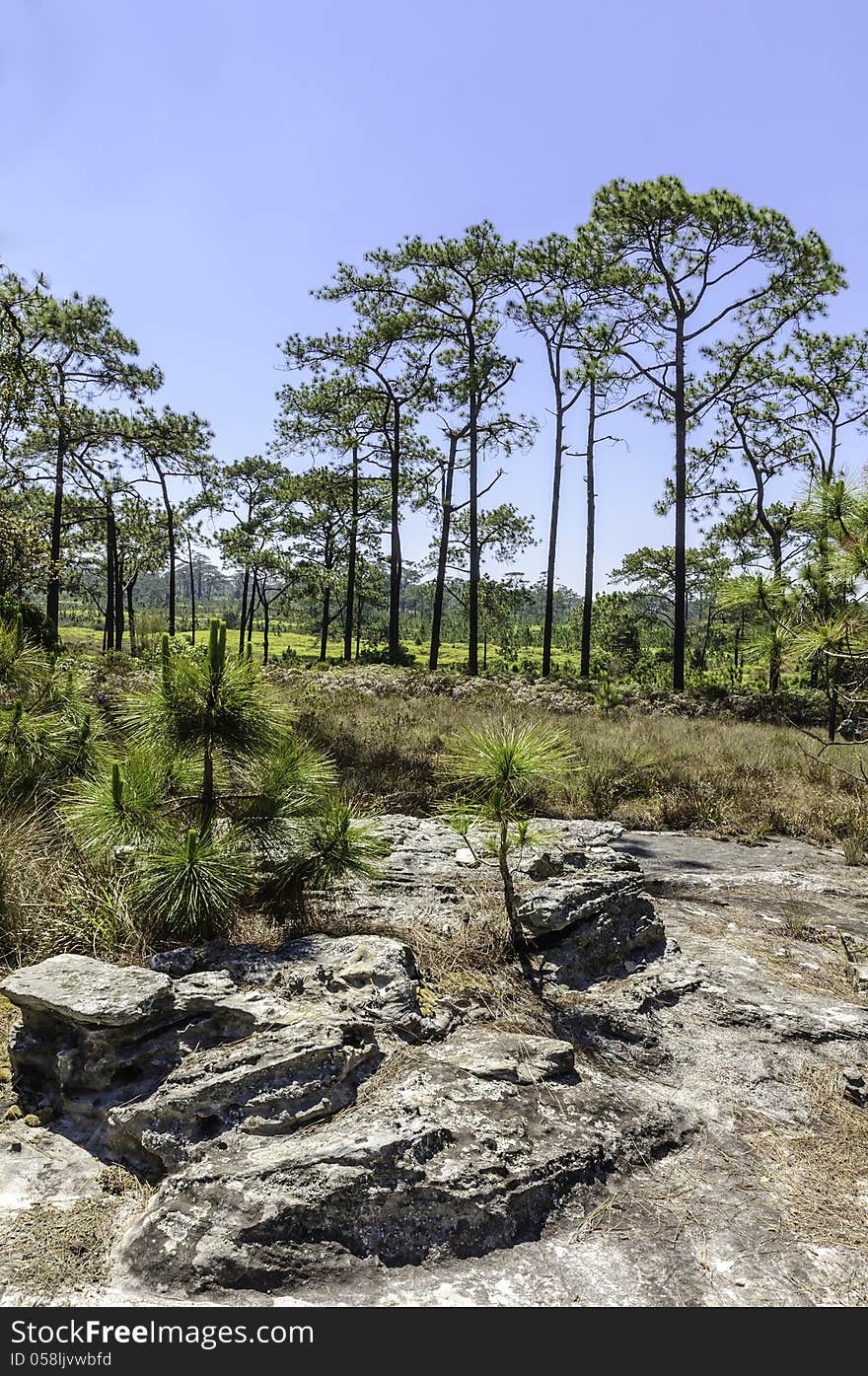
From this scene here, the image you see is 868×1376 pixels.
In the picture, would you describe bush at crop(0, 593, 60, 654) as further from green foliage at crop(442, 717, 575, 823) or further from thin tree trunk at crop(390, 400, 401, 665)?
thin tree trunk at crop(390, 400, 401, 665)

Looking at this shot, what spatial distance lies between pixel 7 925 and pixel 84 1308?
7.93 ft

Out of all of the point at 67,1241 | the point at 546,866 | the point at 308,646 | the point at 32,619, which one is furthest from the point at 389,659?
the point at 308,646

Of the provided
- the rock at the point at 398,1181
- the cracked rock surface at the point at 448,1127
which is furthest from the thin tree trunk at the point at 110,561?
the rock at the point at 398,1181

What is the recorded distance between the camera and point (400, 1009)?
135 inches

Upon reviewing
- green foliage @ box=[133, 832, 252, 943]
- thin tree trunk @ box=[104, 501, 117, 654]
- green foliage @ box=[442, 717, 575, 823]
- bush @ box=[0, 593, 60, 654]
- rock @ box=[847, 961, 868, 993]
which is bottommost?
rock @ box=[847, 961, 868, 993]

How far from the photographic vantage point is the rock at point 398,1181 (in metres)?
2.31

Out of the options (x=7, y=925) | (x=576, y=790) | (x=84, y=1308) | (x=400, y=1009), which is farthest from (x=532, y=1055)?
(x=576, y=790)

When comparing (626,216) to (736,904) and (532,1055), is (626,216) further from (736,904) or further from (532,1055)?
(532,1055)

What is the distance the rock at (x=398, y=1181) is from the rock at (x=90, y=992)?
68 centimetres

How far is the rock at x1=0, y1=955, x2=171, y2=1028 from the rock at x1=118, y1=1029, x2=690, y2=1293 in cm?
68

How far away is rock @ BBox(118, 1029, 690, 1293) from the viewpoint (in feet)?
7.59

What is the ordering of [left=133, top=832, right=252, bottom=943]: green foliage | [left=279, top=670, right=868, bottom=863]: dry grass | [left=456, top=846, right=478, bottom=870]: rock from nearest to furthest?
[left=133, top=832, right=252, bottom=943]: green foliage < [left=456, top=846, right=478, bottom=870]: rock < [left=279, top=670, right=868, bottom=863]: dry grass

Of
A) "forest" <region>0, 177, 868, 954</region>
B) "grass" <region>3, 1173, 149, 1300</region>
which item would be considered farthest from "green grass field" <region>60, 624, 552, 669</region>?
"grass" <region>3, 1173, 149, 1300</region>

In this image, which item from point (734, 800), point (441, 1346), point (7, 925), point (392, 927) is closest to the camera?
point (441, 1346)
